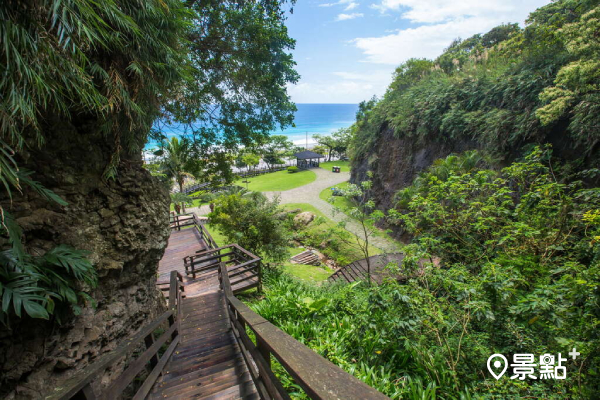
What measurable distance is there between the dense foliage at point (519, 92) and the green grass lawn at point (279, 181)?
13547mm

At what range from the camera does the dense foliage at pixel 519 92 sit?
6820 millimetres

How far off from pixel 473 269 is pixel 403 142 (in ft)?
49.4

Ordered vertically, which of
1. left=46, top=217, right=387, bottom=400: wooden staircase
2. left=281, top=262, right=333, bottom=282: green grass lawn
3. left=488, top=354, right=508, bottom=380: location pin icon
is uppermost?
left=46, top=217, right=387, bottom=400: wooden staircase

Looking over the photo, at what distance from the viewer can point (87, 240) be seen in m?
3.35

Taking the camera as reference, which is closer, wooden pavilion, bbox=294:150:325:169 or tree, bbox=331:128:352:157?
wooden pavilion, bbox=294:150:325:169

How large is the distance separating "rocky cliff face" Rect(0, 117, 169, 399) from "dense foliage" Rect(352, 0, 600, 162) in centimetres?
1051

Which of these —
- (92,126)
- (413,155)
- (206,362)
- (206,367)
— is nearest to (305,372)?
(206,367)

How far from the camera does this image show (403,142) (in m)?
17.7

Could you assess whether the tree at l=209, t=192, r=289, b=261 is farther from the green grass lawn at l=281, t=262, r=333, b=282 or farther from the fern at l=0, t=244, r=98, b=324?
the fern at l=0, t=244, r=98, b=324

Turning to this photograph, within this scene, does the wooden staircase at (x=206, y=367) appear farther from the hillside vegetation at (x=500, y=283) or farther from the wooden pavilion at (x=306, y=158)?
the wooden pavilion at (x=306, y=158)

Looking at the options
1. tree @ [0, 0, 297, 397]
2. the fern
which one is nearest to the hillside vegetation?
tree @ [0, 0, 297, 397]

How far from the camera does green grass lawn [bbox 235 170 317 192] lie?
2967 cm

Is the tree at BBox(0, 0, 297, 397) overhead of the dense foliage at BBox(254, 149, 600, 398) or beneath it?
overhead

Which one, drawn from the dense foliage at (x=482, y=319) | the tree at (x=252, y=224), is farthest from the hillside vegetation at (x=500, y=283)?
the tree at (x=252, y=224)
